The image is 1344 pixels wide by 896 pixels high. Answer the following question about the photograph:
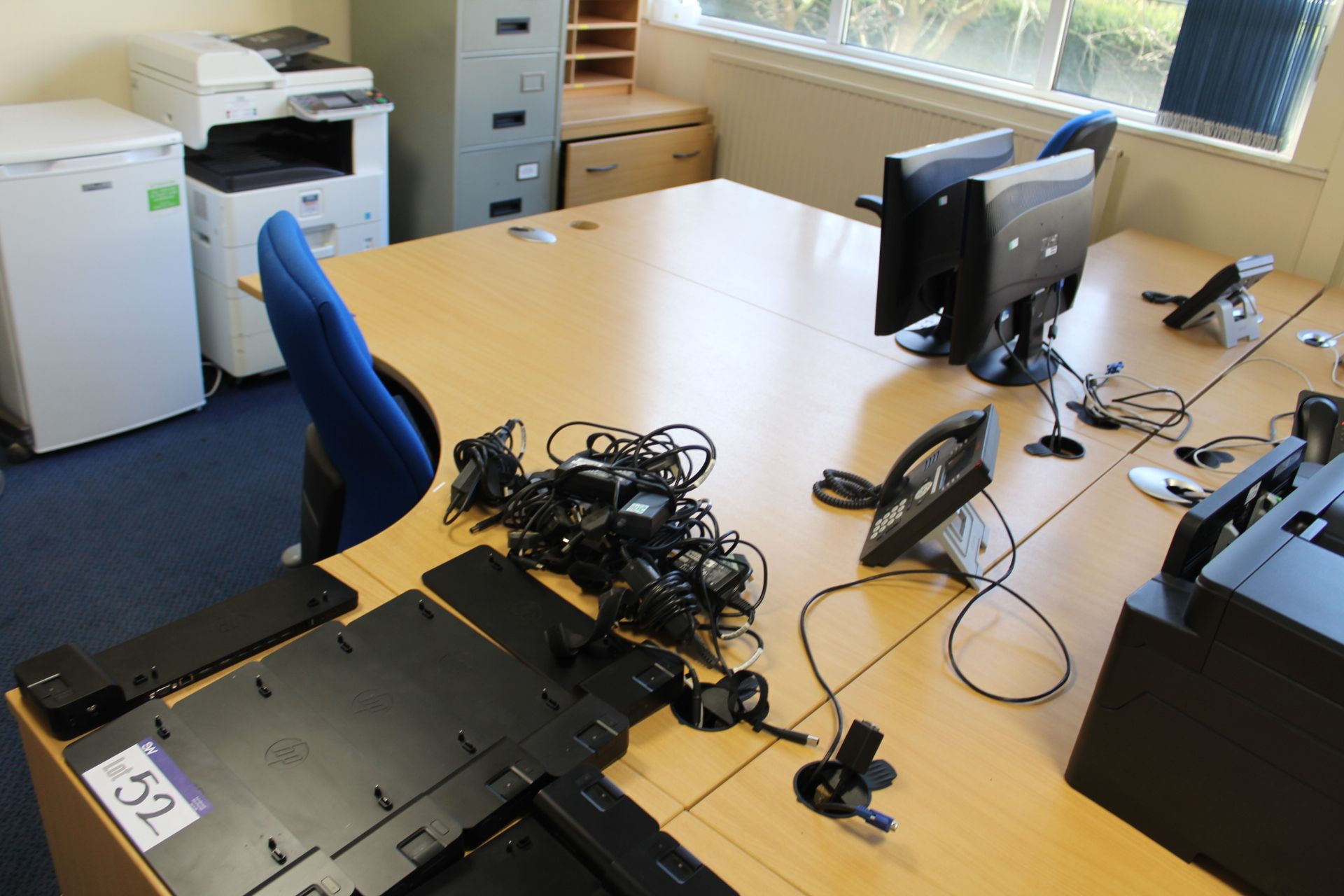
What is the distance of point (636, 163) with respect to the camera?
4270 millimetres

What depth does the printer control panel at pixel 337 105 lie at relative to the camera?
120 inches

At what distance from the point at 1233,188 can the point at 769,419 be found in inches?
88.8

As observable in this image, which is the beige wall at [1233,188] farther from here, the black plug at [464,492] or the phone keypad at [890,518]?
the black plug at [464,492]

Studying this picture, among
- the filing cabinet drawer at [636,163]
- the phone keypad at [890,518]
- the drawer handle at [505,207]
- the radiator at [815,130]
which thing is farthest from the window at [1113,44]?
the phone keypad at [890,518]

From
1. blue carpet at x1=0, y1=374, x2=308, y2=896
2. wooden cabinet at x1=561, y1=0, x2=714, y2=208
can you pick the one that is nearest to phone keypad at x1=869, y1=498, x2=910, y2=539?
blue carpet at x1=0, y1=374, x2=308, y2=896

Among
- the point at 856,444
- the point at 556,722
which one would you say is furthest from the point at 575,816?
the point at 856,444

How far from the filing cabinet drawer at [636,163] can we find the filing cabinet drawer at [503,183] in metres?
0.10

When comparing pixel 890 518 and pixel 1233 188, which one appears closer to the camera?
pixel 890 518

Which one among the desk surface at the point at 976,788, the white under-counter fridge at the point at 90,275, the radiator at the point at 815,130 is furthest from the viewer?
the radiator at the point at 815,130

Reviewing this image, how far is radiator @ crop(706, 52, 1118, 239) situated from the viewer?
12.6ft

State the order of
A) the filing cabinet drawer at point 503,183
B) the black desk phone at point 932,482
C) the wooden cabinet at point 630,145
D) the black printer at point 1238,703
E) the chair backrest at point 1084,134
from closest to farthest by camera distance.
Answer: the black printer at point 1238,703 → the black desk phone at point 932,482 → the chair backrest at point 1084,134 → the filing cabinet drawer at point 503,183 → the wooden cabinet at point 630,145

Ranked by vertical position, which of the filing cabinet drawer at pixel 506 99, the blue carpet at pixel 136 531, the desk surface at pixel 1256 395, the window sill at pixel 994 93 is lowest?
the blue carpet at pixel 136 531

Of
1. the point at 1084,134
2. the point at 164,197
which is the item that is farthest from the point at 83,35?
the point at 1084,134

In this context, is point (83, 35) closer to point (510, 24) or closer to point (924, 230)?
point (510, 24)
